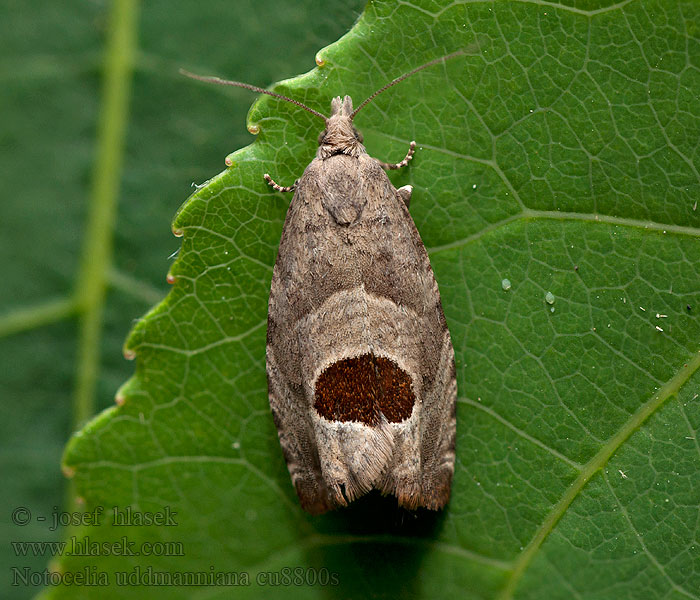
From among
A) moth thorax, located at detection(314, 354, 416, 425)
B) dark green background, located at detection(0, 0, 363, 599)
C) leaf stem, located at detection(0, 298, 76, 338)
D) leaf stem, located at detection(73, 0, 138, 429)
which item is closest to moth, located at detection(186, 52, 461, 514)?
moth thorax, located at detection(314, 354, 416, 425)

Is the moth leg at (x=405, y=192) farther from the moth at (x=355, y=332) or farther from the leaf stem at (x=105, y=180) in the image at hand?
the leaf stem at (x=105, y=180)

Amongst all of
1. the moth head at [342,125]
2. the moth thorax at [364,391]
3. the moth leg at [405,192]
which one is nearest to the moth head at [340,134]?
the moth head at [342,125]

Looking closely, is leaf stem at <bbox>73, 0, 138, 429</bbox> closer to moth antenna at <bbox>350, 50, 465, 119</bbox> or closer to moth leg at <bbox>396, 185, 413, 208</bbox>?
moth antenna at <bbox>350, 50, 465, 119</bbox>

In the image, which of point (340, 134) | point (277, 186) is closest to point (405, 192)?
point (340, 134)

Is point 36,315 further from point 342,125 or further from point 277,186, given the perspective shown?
point 342,125

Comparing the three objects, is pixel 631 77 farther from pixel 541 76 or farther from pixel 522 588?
pixel 522 588

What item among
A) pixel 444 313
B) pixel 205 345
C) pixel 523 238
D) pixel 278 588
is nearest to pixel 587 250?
pixel 523 238
